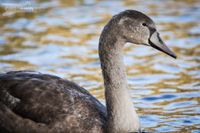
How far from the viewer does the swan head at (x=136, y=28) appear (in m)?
9.73

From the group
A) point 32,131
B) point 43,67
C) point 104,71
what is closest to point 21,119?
point 32,131

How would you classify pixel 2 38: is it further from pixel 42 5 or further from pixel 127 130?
pixel 127 130

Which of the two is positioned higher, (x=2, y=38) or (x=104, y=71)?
(x=104, y=71)

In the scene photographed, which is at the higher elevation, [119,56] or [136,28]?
[136,28]

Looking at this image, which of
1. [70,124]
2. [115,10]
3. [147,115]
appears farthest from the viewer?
[115,10]

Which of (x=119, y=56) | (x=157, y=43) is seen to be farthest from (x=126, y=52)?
(x=119, y=56)

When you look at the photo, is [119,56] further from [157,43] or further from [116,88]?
[157,43]

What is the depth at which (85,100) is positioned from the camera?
9.80 meters

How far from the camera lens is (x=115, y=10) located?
55.7 feet

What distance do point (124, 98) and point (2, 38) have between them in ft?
20.6

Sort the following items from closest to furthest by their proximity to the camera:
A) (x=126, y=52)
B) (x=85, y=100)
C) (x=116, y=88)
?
1. (x=116, y=88)
2. (x=85, y=100)
3. (x=126, y=52)

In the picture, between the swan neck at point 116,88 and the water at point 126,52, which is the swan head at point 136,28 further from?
the water at point 126,52

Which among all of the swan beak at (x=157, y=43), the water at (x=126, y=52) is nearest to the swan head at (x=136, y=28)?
the swan beak at (x=157, y=43)

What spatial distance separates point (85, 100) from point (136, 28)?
1194mm
